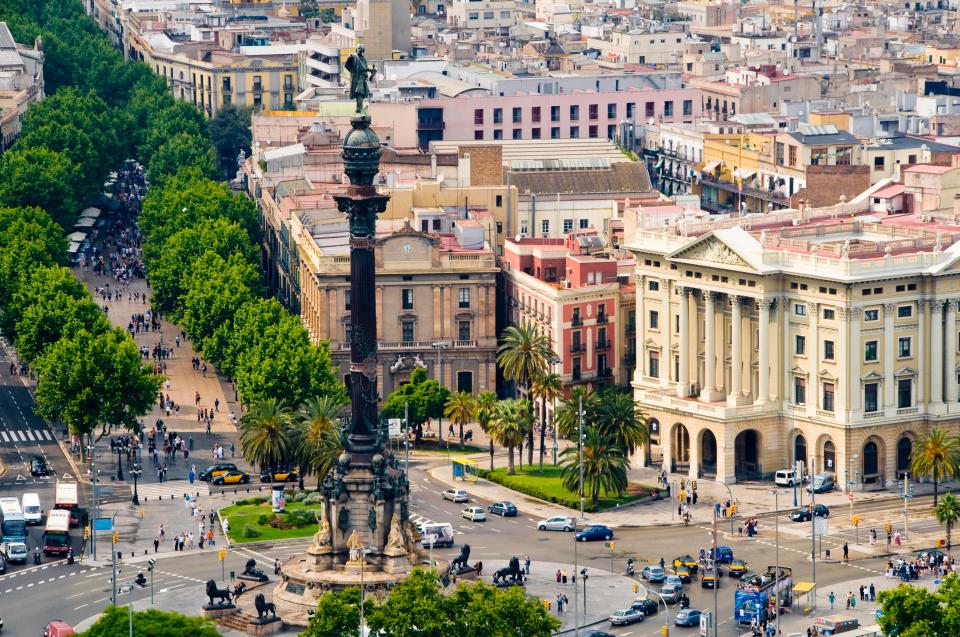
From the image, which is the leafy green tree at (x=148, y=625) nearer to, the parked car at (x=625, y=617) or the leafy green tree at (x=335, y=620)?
the leafy green tree at (x=335, y=620)

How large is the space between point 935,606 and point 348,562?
125 feet

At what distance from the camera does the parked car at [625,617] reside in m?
193

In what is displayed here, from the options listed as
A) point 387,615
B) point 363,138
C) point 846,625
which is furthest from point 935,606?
point 363,138

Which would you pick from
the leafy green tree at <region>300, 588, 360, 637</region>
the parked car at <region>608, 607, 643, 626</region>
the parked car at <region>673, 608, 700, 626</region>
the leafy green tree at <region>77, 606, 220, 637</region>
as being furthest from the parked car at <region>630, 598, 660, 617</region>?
the leafy green tree at <region>77, 606, 220, 637</region>

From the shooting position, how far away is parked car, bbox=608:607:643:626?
19338 cm

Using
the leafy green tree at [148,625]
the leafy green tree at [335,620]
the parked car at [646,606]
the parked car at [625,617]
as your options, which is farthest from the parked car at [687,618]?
the leafy green tree at [148,625]

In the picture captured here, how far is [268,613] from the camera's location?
628 feet

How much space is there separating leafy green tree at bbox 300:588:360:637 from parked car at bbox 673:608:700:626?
1034 inches

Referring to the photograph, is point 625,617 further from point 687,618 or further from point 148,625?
point 148,625

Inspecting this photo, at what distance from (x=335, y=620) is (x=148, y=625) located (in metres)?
10.5

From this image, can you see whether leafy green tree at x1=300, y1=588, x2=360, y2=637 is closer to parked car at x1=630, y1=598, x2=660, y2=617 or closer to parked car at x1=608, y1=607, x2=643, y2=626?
parked car at x1=608, y1=607, x2=643, y2=626

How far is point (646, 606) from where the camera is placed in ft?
644

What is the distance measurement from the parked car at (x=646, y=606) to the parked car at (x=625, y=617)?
18.8 inches

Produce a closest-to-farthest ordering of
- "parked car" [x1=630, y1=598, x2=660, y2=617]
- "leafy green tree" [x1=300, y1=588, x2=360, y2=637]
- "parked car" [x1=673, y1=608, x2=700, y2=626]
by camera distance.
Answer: "leafy green tree" [x1=300, y1=588, x2=360, y2=637] → "parked car" [x1=673, y1=608, x2=700, y2=626] → "parked car" [x1=630, y1=598, x2=660, y2=617]
